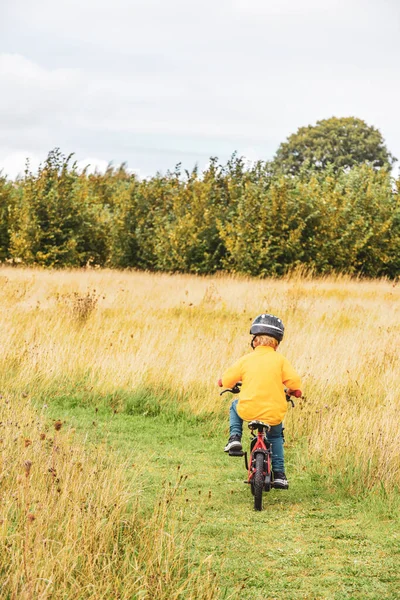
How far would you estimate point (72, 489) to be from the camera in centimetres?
490

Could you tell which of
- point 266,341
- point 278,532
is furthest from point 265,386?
point 278,532

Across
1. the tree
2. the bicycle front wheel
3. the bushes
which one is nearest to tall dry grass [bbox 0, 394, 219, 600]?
the bicycle front wheel

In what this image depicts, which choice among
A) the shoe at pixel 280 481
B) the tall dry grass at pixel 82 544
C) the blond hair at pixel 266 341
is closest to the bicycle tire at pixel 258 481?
the shoe at pixel 280 481

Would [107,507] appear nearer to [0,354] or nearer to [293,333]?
[0,354]

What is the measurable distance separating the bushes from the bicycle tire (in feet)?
62.5

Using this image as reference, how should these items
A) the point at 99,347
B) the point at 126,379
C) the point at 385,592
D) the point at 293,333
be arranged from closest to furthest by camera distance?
the point at 385,592 < the point at 126,379 < the point at 99,347 < the point at 293,333

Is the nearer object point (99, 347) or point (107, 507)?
point (107, 507)

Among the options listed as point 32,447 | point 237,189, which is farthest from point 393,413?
point 237,189

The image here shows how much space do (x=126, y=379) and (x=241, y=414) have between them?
12.4 ft

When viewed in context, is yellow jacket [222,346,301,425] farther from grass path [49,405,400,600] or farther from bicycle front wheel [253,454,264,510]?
grass path [49,405,400,600]

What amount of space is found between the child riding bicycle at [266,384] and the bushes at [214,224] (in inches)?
730

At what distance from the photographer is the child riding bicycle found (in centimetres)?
613

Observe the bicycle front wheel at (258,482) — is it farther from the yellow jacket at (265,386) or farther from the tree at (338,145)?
the tree at (338,145)

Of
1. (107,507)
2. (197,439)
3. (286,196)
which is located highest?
(286,196)
